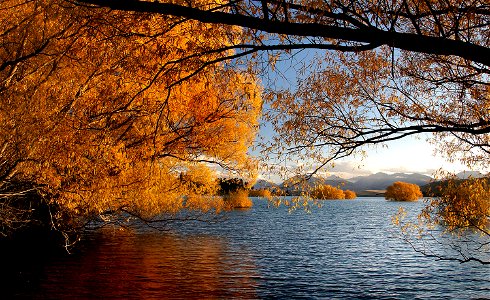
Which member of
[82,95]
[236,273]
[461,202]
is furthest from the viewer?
[236,273]

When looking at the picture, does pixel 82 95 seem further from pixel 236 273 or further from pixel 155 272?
pixel 236 273

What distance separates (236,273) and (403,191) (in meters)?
141

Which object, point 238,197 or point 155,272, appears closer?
point 155,272

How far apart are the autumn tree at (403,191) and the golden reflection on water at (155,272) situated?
131 meters

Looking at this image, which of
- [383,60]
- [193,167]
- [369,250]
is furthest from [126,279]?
[369,250]

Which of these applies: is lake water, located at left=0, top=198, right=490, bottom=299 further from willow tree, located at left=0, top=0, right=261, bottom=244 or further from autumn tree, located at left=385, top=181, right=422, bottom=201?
autumn tree, located at left=385, top=181, right=422, bottom=201

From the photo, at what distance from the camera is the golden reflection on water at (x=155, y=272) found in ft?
50.1

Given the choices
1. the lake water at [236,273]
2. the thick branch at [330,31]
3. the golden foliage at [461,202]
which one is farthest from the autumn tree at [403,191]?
the thick branch at [330,31]

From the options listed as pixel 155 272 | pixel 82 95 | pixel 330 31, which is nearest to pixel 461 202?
pixel 330 31

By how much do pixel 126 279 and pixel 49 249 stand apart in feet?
31.6

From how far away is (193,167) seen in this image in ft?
83.8

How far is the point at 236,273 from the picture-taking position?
756 inches

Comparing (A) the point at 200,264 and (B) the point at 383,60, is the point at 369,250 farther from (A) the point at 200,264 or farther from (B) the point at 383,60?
(B) the point at 383,60

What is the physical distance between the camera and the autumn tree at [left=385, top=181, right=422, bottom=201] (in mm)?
144375
